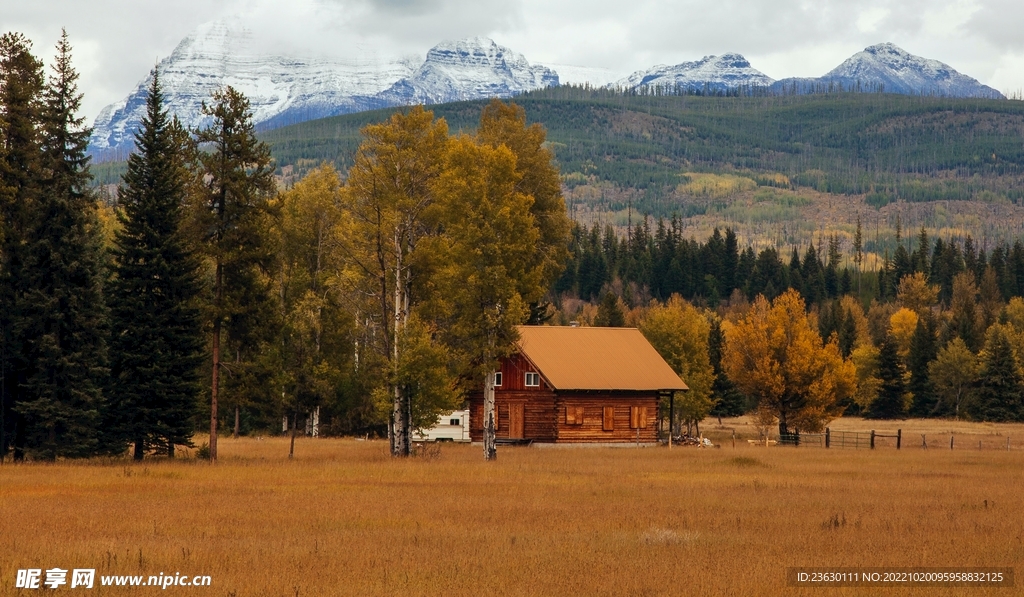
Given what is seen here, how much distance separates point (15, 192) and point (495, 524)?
913 inches

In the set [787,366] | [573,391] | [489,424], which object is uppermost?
[787,366]

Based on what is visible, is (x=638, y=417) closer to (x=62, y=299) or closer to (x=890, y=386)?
(x=62, y=299)

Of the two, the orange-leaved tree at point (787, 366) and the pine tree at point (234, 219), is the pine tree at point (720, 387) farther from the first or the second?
the pine tree at point (234, 219)

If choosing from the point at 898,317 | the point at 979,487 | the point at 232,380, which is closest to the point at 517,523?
the point at 979,487

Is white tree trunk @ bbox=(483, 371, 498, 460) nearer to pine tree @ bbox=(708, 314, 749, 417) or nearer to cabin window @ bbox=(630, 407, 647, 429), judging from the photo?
cabin window @ bbox=(630, 407, 647, 429)

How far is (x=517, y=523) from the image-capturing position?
85.7ft

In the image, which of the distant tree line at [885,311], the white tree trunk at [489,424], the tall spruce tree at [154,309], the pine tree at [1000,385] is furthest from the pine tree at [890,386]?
the tall spruce tree at [154,309]

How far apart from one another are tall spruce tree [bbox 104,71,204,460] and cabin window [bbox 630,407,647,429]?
2612cm

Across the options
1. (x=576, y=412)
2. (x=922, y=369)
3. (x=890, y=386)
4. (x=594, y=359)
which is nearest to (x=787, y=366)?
(x=594, y=359)

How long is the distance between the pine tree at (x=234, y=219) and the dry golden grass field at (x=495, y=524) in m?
5.25

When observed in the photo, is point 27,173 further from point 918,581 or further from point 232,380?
point 918,581

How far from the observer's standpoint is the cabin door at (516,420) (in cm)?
6042

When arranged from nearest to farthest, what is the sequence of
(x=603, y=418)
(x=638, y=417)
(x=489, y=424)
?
1. (x=489, y=424)
2. (x=603, y=418)
3. (x=638, y=417)

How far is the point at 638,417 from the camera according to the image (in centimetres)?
6162
